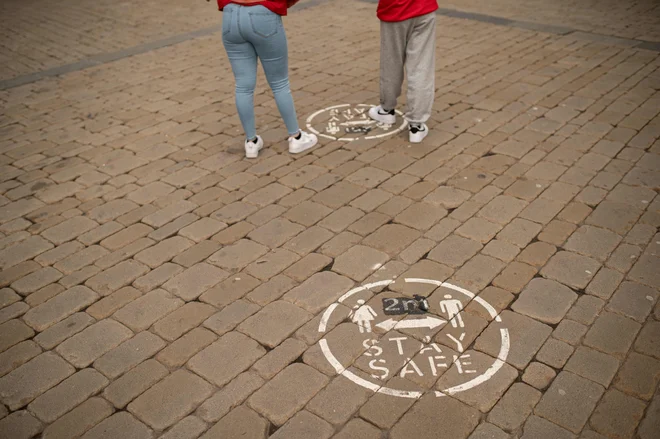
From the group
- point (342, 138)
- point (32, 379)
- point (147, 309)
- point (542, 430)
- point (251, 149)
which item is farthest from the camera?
point (342, 138)

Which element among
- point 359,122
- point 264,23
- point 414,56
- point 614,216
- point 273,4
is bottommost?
point 614,216

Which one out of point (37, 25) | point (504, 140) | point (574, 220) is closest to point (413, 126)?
point (504, 140)

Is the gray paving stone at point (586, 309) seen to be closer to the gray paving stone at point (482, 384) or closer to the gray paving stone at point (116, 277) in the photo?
the gray paving stone at point (482, 384)

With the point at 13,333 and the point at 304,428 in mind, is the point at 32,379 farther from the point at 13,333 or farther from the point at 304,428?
the point at 304,428

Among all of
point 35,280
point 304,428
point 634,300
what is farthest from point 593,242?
point 35,280

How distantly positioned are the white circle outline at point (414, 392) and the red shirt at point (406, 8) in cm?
262

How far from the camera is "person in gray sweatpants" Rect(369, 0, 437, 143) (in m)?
5.20

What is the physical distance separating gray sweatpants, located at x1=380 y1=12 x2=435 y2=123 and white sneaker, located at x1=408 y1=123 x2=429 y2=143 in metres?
0.09

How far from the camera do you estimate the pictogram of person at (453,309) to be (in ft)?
11.3

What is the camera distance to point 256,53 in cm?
512

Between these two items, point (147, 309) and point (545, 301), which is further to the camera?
point (147, 309)

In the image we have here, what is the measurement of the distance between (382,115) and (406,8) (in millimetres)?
1232

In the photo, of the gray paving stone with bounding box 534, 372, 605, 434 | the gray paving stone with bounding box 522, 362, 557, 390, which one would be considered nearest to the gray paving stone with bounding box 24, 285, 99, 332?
the gray paving stone with bounding box 522, 362, 557, 390

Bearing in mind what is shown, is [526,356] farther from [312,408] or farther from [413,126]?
[413,126]
